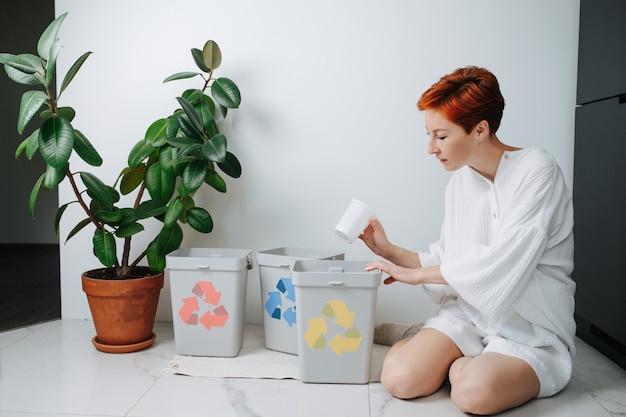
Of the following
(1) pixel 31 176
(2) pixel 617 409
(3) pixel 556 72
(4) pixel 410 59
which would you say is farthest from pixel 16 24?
(2) pixel 617 409

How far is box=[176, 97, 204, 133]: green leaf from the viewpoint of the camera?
2.00 meters

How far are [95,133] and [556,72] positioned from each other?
1937 millimetres

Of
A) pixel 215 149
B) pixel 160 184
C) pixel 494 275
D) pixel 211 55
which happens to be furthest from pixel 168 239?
pixel 494 275

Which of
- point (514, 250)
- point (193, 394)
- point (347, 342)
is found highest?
point (514, 250)

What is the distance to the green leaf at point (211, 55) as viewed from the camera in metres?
2.21

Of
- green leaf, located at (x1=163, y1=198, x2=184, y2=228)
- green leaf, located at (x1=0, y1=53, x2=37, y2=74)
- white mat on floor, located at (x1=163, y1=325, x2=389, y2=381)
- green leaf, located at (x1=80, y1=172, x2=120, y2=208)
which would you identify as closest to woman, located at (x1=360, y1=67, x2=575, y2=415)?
white mat on floor, located at (x1=163, y1=325, x2=389, y2=381)

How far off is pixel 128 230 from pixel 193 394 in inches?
27.8

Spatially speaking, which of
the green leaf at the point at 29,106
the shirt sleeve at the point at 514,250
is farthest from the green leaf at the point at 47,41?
the shirt sleeve at the point at 514,250

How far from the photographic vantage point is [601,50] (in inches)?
80.1

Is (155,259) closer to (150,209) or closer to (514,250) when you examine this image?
(150,209)

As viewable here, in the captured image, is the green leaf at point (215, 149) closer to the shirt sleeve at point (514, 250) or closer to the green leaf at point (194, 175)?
the green leaf at point (194, 175)

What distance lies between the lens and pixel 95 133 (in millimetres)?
2494

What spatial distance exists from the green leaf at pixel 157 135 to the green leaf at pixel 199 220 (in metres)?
0.28

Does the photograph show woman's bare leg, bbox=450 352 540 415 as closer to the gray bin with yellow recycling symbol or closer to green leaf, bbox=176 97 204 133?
the gray bin with yellow recycling symbol
